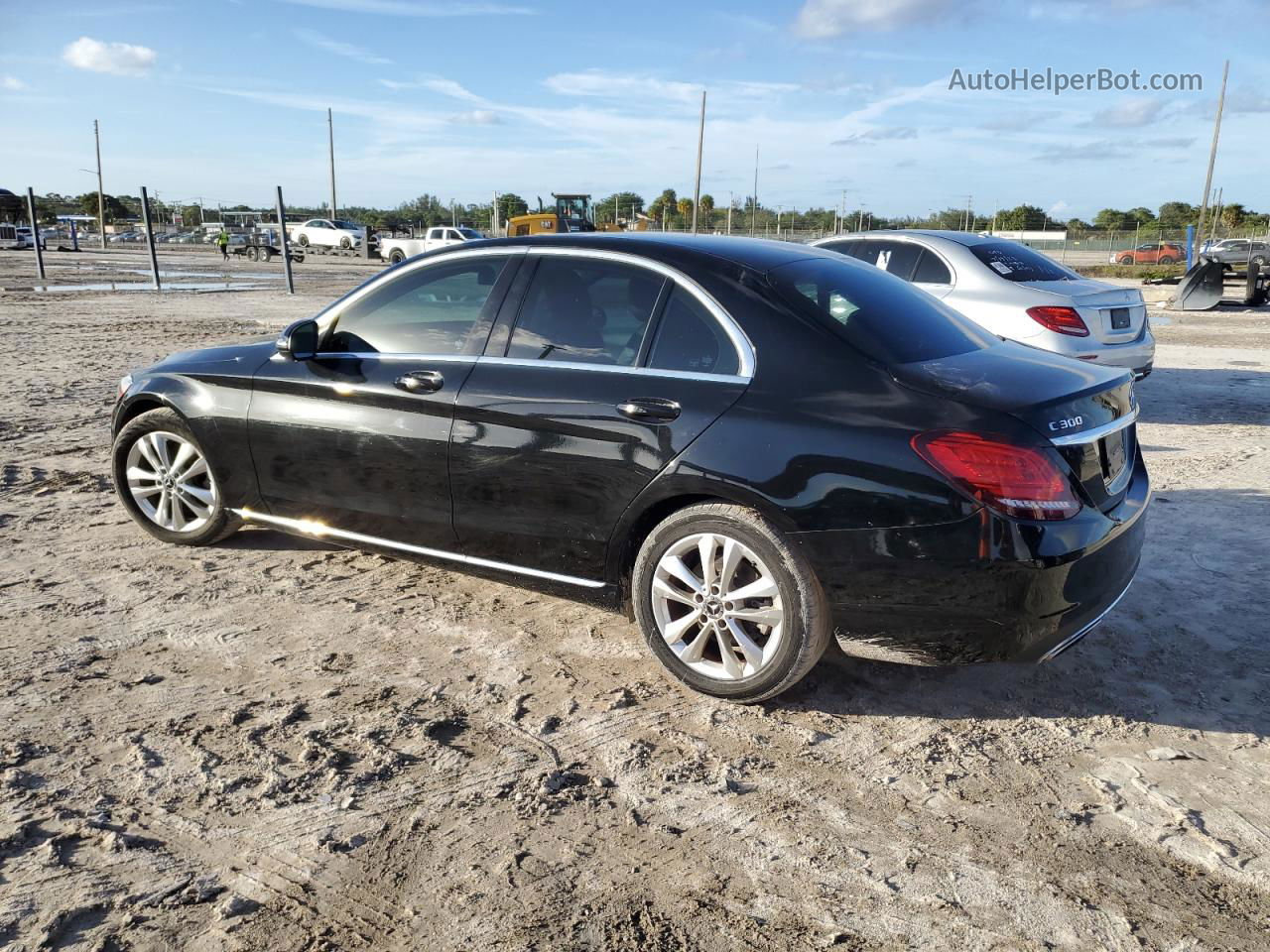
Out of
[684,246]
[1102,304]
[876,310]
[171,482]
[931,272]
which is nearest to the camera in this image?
[876,310]

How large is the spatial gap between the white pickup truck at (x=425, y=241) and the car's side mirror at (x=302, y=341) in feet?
105

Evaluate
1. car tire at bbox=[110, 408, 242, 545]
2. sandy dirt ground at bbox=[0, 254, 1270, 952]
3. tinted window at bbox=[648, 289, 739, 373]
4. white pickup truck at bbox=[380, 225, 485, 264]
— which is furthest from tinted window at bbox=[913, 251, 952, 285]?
white pickup truck at bbox=[380, 225, 485, 264]

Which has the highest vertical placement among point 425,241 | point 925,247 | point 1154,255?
point 925,247

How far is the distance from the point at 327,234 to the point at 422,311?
4508 centimetres

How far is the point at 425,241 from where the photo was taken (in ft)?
130

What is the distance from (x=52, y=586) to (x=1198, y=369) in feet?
40.7

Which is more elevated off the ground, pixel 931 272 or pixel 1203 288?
pixel 931 272

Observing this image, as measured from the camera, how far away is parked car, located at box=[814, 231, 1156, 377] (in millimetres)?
8102

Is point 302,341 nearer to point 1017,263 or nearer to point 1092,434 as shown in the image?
point 1092,434

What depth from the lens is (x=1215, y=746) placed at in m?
3.34

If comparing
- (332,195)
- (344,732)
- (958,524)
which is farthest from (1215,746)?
(332,195)

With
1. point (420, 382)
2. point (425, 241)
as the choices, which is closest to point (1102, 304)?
point (420, 382)

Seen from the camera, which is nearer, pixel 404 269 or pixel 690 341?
pixel 690 341

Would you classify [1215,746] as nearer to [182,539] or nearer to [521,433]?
[521,433]
